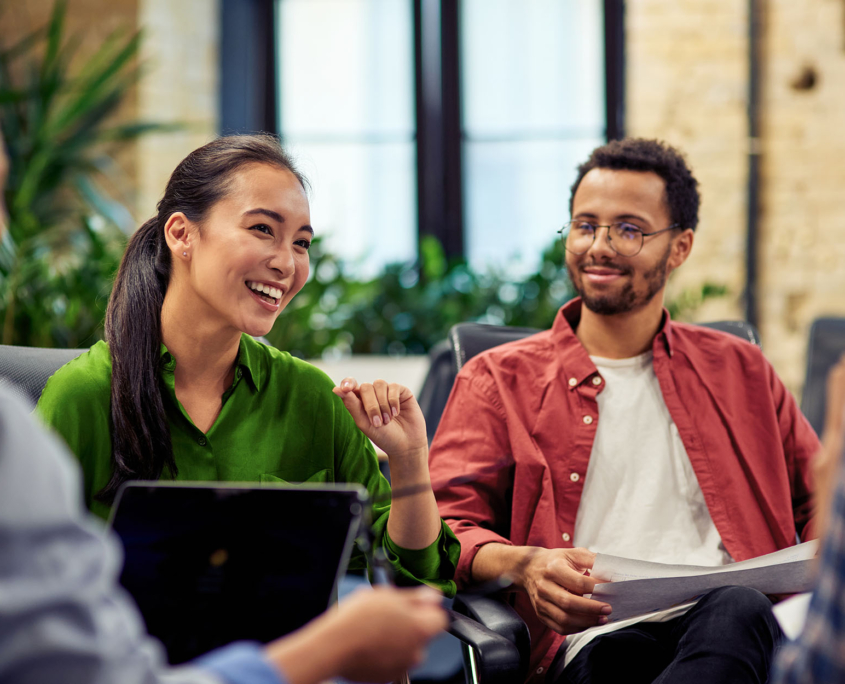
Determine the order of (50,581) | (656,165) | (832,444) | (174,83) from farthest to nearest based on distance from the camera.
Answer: (174,83) → (656,165) → (832,444) → (50,581)

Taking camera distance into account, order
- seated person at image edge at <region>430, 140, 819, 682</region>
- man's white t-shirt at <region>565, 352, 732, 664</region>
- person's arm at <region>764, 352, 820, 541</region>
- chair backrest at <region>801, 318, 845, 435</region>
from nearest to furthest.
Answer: seated person at image edge at <region>430, 140, 819, 682</region> → man's white t-shirt at <region>565, 352, 732, 664</region> → person's arm at <region>764, 352, 820, 541</region> → chair backrest at <region>801, 318, 845, 435</region>

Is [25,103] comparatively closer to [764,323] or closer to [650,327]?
[650,327]

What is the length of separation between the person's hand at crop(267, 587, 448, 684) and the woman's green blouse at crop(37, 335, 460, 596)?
63 cm

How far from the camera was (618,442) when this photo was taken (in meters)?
1.55

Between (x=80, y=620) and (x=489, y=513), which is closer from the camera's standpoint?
(x=80, y=620)

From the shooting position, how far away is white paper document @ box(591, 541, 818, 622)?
1117 millimetres

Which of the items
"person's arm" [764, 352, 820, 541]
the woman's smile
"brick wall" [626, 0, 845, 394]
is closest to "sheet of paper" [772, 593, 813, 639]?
the woman's smile

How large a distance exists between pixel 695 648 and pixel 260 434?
0.70 meters

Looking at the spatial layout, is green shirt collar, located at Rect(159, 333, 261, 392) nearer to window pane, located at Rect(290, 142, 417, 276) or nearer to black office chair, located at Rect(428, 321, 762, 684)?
black office chair, located at Rect(428, 321, 762, 684)

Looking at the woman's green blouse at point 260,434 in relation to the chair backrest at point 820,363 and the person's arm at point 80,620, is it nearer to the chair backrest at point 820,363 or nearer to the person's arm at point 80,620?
the person's arm at point 80,620

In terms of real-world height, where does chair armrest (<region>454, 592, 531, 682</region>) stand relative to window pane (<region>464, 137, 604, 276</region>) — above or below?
below

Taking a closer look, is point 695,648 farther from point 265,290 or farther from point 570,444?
point 265,290

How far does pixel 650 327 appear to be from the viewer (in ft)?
5.57

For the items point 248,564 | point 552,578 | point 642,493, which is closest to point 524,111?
point 642,493
